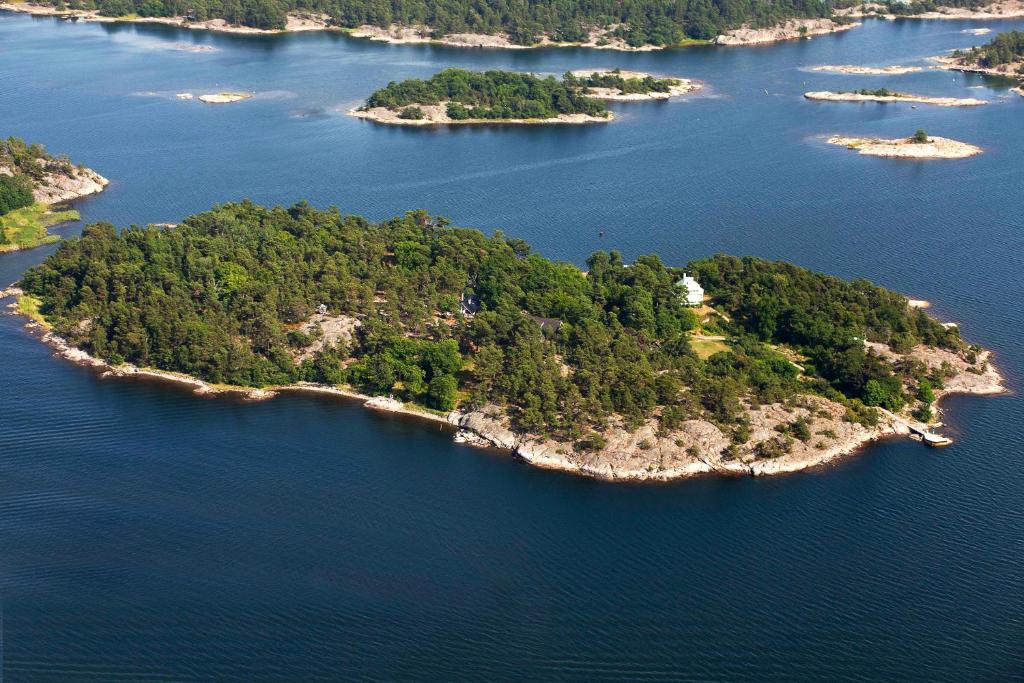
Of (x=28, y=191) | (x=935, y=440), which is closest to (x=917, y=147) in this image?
(x=935, y=440)

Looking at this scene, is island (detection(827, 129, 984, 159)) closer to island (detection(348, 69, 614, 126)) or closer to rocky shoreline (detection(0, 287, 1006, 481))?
island (detection(348, 69, 614, 126))

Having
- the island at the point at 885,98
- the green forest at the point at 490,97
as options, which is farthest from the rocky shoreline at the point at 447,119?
the island at the point at 885,98

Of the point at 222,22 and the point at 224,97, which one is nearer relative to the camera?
the point at 224,97

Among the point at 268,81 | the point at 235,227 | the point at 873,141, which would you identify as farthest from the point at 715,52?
the point at 235,227

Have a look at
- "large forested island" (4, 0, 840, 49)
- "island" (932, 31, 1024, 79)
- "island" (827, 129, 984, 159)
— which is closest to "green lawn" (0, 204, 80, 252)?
"island" (827, 129, 984, 159)

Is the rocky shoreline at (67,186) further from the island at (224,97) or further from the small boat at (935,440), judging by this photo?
the small boat at (935,440)

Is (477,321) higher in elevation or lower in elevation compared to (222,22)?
lower

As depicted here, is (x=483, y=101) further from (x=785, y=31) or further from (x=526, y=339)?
(x=785, y=31)
